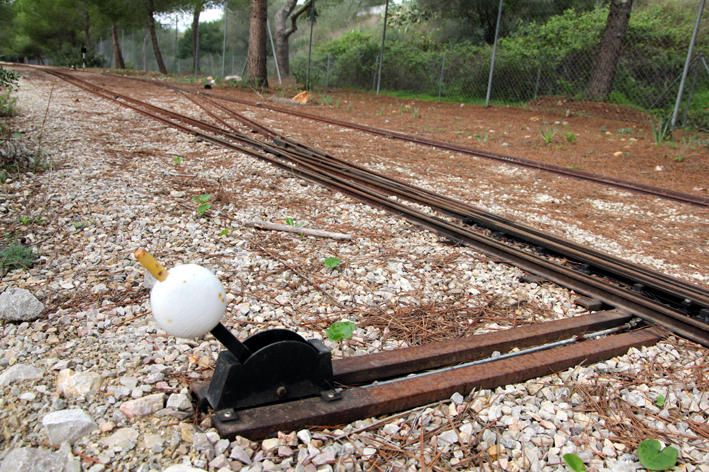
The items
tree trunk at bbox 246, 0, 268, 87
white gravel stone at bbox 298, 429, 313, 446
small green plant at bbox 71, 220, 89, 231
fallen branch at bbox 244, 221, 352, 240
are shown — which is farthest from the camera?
tree trunk at bbox 246, 0, 268, 87

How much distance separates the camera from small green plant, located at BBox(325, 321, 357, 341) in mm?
2598

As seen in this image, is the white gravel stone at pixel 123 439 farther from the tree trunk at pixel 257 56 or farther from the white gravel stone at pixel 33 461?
the tree trunk at pixel 257 56

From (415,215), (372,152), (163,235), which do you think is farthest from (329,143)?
(163,235)

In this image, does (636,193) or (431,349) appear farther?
(636,193)

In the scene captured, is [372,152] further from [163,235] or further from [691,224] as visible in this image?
[163,235]

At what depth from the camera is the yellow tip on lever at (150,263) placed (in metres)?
1.51

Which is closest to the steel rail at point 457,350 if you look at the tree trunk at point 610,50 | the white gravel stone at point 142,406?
the white gravel stone at point 142,406

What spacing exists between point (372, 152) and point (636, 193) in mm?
3445

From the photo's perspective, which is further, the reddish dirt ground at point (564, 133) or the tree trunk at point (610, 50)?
the tree trunk at point (610, 50)

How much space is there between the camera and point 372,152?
796cm

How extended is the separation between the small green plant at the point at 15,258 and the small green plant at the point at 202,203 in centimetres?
125

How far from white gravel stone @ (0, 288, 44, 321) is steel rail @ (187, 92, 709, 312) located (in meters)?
3.28

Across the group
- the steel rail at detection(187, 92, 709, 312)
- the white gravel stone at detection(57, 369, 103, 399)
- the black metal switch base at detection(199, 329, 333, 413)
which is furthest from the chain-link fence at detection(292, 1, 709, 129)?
the white gravel stone at detection(57, 369, 103, 399)

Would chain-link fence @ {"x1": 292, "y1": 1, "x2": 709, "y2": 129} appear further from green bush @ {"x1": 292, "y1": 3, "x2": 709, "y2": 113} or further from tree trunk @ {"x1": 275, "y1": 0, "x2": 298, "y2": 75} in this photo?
tree trunk @ {"x1": 275, "y1": 0, "x2": 298, "y2": 75}
